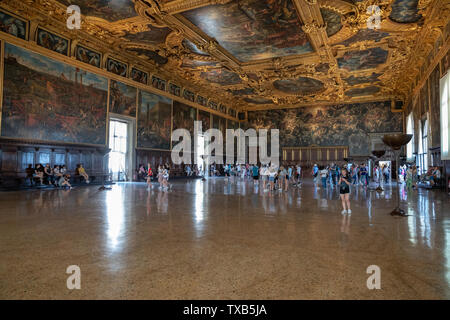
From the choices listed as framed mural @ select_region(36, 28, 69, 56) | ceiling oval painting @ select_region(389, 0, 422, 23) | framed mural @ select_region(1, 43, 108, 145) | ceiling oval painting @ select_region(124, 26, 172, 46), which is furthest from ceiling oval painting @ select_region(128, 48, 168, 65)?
ceiling oval painting @ select_region(389, 0, 422, 23)

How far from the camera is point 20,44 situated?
12594 mm

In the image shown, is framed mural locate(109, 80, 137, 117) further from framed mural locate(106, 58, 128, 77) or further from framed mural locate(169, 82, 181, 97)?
framed mural locate(169, 82, 181, 97)

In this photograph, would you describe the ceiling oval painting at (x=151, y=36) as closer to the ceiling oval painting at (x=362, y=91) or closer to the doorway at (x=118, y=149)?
the doorway at (x=118, y=149)

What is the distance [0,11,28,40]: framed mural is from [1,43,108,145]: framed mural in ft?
2.21

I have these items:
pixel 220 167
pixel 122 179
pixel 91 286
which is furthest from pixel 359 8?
pixel 220 167

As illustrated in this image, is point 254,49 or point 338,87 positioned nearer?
point 254,49

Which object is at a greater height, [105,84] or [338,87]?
[338,87]

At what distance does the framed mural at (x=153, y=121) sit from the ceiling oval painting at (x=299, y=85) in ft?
36.4

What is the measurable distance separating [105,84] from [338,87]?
21492 millimetres

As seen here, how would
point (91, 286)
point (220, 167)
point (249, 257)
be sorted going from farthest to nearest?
point (220, 167)
point (249, 257)
point (91, 286)

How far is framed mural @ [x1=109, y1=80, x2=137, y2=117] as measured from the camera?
17.6m

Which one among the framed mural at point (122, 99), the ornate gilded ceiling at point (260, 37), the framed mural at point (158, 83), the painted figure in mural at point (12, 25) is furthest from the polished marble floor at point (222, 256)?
the framed mural at point (158, 83)

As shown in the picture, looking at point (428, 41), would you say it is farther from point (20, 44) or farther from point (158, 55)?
point (20, 44)

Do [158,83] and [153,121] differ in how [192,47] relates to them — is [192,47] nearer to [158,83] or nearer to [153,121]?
[158,83]
